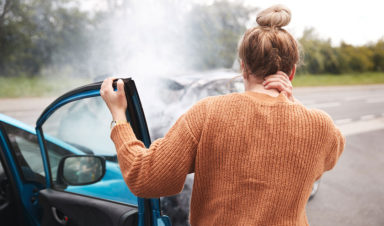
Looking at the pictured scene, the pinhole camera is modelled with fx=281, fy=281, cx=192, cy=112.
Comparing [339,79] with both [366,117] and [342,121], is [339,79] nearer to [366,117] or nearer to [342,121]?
[366,117]

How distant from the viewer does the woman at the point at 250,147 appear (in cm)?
94

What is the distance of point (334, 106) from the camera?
10938mm

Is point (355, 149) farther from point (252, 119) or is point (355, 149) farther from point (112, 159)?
point (252, 119)

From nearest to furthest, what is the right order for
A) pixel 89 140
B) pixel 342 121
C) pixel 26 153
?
pixel 26 153 < pixel 89 140 < pixel 342 121

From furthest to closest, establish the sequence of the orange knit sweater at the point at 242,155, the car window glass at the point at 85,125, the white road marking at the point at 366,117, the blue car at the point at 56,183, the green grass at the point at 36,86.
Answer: the green grass at the point at 36,86, the white road marking at the point at 366,117, the car window glass at the point at 85,125, the blue car at the point at 56,183, the orange knit sweater at the point at 242,155

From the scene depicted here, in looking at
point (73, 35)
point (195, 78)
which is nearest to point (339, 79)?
point (73, 35)

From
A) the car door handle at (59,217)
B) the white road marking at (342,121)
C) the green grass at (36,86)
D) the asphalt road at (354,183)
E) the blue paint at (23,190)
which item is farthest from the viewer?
the green grass at (36,86)

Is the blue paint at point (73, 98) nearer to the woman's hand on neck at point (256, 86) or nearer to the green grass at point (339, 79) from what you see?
the woman's hand on neck at point (256, 86)

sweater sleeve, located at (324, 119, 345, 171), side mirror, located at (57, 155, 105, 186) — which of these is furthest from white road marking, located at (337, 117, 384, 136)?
side mirror, located at (57, 155, 105, 186)

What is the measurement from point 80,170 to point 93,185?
0.43 ft

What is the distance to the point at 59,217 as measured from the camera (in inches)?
67.1

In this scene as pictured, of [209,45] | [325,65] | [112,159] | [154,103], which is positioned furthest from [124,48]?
[325,65]

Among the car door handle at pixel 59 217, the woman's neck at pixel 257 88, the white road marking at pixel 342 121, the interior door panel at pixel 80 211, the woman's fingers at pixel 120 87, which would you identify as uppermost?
the woman's fingers at pixel 120 87

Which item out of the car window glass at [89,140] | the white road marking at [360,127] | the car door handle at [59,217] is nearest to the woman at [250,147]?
the car window glass at [89,140]
